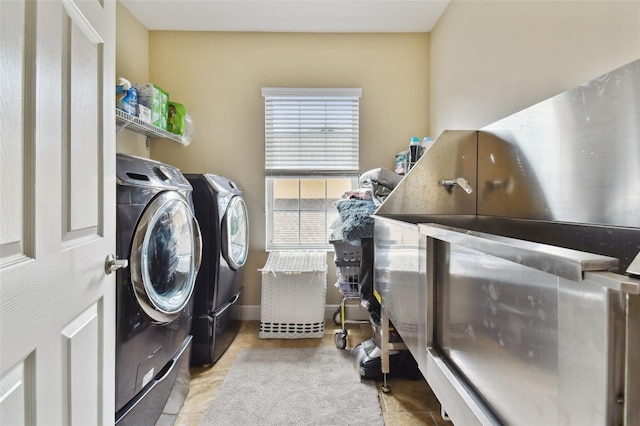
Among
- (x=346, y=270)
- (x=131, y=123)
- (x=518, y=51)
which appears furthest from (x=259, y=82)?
(x=518, y=51)

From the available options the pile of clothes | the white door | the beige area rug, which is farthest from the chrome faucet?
the white door

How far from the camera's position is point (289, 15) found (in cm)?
227

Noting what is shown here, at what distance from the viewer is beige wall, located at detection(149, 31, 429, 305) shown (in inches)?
98.7

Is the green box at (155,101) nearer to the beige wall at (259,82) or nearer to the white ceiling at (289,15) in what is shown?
the beige wall at (259,82)

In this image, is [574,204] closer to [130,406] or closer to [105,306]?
[105,306]

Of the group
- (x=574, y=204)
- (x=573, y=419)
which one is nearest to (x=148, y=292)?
(x=573, y=419)

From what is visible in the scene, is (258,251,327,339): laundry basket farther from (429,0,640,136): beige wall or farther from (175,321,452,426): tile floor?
(429,0,640,136): beige wall

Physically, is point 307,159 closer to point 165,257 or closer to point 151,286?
point 165,257

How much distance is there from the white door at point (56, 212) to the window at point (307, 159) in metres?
1.64

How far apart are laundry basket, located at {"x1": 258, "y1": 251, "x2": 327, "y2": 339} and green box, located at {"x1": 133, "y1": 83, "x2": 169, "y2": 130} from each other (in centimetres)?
138

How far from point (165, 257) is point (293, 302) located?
3.84 feet

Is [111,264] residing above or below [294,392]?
above

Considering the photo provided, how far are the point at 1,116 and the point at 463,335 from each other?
1100 millimetres

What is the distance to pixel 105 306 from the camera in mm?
895
